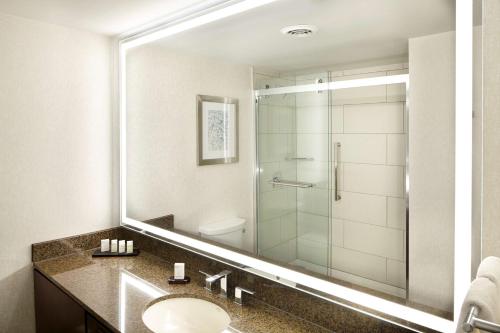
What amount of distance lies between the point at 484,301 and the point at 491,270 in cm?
14

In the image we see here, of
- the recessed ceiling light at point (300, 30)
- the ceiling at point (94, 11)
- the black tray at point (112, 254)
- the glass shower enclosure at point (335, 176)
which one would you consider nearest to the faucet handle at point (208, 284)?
the glass shower enclosure at point (335, 176)

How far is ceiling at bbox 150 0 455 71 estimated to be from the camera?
4.28ft

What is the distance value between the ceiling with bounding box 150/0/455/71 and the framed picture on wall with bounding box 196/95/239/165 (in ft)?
0.92

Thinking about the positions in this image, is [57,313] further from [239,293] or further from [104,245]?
[239,293]

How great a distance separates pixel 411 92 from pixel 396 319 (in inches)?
31.3

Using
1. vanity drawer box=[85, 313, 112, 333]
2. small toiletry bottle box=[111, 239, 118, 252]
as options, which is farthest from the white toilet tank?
vanity drawer box=[85, 313, 112, 333]

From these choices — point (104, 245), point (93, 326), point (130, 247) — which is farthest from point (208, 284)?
point (104, 245)

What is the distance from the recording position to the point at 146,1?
1.75 metres

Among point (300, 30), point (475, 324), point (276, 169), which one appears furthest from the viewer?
point (276, 169)

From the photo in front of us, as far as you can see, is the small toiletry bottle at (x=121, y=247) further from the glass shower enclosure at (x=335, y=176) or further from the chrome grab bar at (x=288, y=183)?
the chrome grab bar at (x=288, y=183)

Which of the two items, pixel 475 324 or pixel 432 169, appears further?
pixel 432 169

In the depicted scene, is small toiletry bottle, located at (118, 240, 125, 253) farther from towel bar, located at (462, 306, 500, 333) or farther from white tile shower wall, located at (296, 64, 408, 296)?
towel bar, located at (462, 306, 500, 333)

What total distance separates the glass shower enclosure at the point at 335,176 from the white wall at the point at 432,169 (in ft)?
0.15

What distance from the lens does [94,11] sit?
1871 mm
